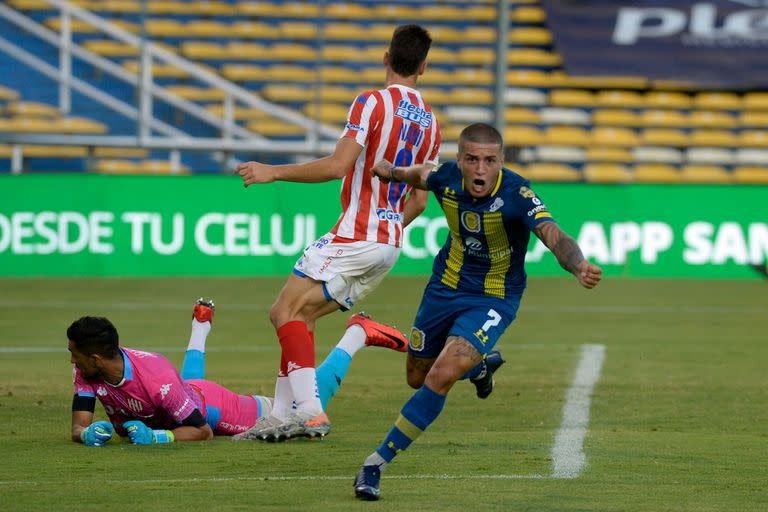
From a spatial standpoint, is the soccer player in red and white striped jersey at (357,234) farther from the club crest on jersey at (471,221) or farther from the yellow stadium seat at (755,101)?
the yellow stadium seat at (755,101)

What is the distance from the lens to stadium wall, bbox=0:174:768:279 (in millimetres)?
19219

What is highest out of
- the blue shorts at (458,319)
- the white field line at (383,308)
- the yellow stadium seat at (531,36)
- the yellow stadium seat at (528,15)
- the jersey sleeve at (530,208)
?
the yellow stadium seat at (528,15)

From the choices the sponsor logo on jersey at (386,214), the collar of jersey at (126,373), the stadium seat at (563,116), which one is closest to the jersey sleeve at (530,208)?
the sponsor logo on jersey at (386,214)

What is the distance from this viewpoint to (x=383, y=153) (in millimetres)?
8062

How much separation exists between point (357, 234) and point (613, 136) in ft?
65.7

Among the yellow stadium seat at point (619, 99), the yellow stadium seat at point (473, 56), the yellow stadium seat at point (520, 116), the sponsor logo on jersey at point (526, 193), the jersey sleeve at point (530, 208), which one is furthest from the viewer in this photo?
the yellow stadium seat at point (619, 99)

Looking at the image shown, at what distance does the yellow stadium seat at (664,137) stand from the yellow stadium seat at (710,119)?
34cm

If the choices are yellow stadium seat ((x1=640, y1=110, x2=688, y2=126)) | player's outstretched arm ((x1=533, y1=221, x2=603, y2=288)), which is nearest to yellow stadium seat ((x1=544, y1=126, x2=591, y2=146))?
yellow stadium seat ((x1=640, y1=110, x2=688, y2=126))

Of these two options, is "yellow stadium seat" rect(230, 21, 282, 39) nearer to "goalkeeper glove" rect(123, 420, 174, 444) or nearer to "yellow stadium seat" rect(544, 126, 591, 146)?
"yellow stadium seat" rect(544, 126, 591, 146)

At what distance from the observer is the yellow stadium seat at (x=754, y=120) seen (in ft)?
91.6

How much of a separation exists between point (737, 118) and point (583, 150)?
11.7 ft

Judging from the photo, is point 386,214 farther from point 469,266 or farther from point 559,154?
point 559,154

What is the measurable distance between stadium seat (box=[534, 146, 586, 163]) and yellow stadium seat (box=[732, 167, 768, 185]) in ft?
9.94

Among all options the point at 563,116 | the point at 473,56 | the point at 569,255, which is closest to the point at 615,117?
the point at 563,116
